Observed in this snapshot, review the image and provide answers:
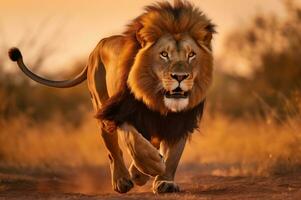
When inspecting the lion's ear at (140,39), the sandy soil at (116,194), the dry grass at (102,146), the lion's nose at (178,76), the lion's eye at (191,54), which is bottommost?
the dry grass at (102,146)

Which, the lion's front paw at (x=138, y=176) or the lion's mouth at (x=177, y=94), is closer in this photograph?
the lion's mouth at (x=177, y=94)

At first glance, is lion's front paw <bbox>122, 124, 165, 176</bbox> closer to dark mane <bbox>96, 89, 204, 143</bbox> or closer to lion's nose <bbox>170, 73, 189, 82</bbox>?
dark mane <bbox>96, 89, 204, 143</bbox>

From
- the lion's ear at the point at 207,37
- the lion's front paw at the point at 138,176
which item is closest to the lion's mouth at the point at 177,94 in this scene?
the lion's ear at the point at 207,37

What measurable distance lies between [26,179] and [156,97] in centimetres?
247

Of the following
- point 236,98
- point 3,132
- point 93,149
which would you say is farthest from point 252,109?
point 3,132

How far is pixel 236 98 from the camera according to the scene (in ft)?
62.3

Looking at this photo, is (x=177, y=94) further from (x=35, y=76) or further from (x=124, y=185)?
(x=35, y=76)

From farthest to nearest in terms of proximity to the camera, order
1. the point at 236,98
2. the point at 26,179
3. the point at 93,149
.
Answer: the point at 236,98, the point at 93,149, the point at 26,179

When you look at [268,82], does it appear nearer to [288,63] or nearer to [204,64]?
[288,63]

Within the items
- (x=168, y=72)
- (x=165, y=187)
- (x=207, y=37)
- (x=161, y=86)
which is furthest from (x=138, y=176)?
(x=207, y=37)

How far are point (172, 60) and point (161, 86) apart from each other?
20cm

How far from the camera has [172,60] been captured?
7145 mm

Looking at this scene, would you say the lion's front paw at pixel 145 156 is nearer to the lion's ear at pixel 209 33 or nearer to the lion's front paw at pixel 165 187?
the lion's front paw at pixel 165 187

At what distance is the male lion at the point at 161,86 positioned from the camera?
280 inches
